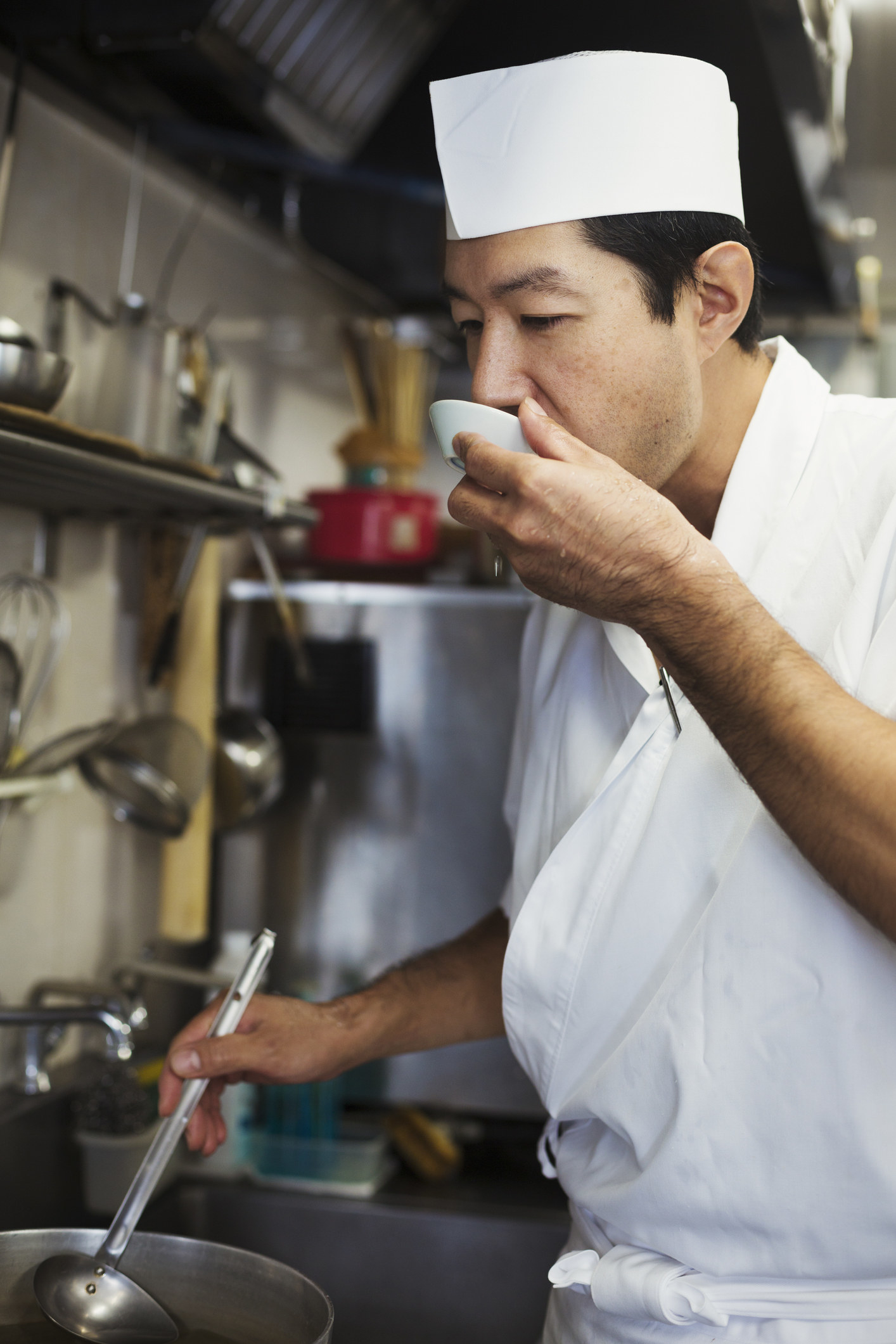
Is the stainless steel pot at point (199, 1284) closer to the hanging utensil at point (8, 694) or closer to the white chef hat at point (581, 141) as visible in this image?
the hanging utensil at point (8, 694)

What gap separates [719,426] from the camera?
39.4 inches

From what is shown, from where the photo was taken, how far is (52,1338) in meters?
0.84

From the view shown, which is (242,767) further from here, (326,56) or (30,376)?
(326,56)

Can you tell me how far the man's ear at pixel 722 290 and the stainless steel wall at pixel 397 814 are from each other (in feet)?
2.72

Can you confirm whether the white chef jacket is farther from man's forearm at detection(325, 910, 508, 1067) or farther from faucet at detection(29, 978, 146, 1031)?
faucet at detection(29, 978, 146, 1031)

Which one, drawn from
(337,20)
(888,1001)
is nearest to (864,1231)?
(888,1001)

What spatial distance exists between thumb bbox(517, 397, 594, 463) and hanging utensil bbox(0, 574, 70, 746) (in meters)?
0.70

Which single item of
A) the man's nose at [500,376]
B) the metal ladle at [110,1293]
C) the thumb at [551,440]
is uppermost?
the man's nose at [500,376]

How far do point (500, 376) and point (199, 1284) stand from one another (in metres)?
0.67

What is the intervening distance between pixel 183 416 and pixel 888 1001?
0.97 m

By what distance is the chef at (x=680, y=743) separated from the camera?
0.76 meters

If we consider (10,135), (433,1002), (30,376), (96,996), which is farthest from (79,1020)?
(10,135)

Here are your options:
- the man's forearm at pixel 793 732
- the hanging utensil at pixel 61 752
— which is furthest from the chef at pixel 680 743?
the hanging utensil at pixel 61 752

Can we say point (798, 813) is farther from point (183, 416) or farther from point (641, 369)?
point (183, 416)
